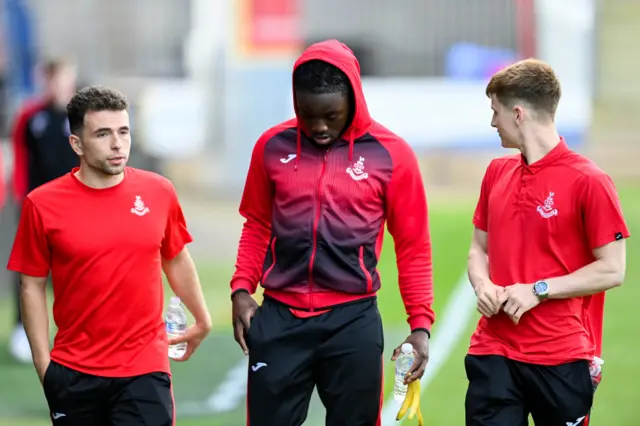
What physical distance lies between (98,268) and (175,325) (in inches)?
29.1

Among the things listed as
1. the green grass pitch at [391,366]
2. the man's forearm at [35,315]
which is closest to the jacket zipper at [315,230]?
the man's forearm at [35,315]

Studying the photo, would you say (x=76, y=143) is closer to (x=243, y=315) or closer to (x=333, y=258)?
(x=243, y=315)

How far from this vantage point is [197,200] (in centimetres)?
2019

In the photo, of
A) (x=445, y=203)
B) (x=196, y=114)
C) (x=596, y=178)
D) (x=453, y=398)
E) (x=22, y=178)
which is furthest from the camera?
(x=196, y=114)

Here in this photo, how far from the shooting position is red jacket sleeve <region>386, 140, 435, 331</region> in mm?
5488

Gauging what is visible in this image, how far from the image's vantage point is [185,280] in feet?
19.2

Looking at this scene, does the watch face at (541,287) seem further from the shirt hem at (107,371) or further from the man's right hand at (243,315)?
the shirt hem at (107,371)

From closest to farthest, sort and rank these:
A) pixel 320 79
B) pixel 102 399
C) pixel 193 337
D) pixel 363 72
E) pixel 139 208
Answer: pixel 320 79, pixel 102 399, pixel 139 208, pixel 193 337, pixel 363 72

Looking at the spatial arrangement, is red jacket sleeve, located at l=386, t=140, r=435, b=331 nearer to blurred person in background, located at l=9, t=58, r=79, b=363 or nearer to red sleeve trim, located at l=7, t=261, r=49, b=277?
red sleeve trim, located at l=7, t=261, r=49, b=277

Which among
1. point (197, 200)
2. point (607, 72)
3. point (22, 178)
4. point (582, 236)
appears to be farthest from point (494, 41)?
point (582, 236)

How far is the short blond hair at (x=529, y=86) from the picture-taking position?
5539 millimetres

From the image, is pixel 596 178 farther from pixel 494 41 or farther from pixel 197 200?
pixel 494 41

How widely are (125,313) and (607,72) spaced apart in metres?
21.1


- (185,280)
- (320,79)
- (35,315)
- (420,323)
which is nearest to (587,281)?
(420,323)
